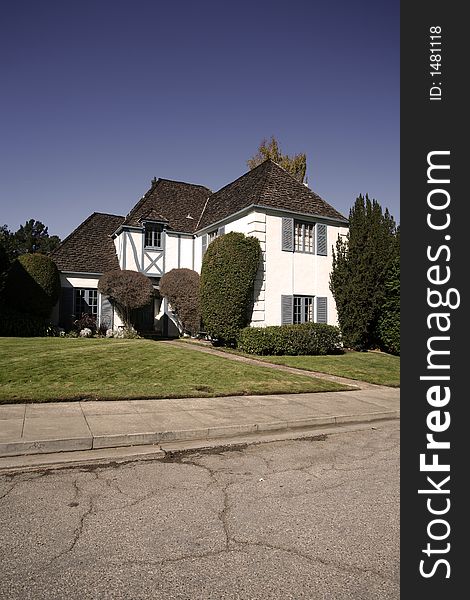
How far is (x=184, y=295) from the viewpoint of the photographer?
68.8 feet

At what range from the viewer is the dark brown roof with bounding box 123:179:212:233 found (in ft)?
80.5

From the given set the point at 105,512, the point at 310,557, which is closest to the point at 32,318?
the point at 105,512

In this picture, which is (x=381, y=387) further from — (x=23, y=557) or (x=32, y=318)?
(x=32, y=318)

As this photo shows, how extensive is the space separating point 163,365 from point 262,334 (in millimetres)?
5558

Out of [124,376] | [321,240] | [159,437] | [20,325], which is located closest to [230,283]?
[321,240]

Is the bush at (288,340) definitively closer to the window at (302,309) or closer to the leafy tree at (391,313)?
the window at (302,309)

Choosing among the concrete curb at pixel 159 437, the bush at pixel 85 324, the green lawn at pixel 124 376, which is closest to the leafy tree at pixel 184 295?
the bush at pixel 85 324

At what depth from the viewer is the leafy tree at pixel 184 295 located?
20875mm

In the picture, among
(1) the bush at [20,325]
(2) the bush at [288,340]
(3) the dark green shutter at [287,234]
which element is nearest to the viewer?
(2) the bush at [288,340]

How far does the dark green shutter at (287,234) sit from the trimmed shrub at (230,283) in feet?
5.55

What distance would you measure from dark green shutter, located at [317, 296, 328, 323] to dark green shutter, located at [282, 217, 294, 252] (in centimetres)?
292

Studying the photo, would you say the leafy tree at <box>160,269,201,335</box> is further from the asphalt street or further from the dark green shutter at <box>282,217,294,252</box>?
the asphalt street

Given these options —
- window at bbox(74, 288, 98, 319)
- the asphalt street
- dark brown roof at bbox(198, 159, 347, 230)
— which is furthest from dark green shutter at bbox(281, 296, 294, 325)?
the asphalt street

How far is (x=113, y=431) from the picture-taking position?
21.1 feet
